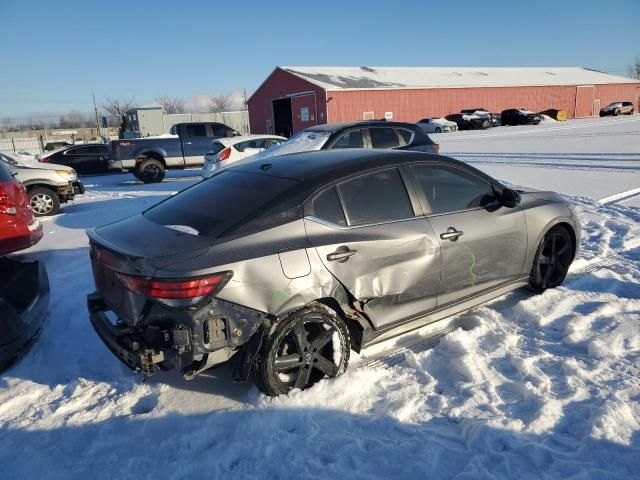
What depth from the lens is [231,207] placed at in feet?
10.8

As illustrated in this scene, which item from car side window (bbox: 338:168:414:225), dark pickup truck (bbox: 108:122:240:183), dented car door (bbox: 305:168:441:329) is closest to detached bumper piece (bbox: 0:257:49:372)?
dented car door (bbox: 305:168:441:329)

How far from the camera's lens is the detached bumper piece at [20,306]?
3.58 m

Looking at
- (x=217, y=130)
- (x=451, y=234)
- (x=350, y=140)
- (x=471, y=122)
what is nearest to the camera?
(x=451, y=234)

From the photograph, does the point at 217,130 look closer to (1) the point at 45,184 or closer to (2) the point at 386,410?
(1) the point at 45,184

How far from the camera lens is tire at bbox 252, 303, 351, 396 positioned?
3.03m

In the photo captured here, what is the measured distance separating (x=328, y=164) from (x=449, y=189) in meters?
1.13

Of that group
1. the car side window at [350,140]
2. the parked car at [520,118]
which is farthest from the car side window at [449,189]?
the parked car at [520,118]

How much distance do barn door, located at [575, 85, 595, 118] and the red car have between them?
57487mm

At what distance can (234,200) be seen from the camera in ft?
11.1

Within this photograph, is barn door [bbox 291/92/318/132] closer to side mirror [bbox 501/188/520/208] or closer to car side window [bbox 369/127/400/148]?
car side window [bbox 369/127/400/148]

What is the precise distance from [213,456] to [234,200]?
1.64 m

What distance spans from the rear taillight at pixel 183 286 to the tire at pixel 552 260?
3186mm

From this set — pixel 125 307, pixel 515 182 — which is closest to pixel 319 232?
pixel 125 307

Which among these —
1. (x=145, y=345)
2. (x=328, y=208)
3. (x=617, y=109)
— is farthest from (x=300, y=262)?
(x=617, y=109)
